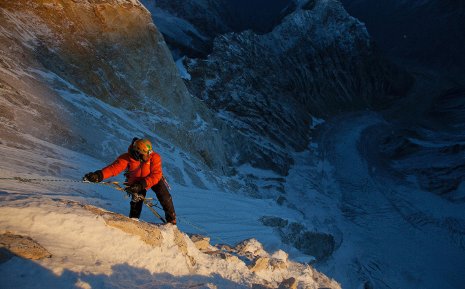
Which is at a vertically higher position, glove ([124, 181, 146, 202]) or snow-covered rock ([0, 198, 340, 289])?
glove ([124, 181, 146, 202])

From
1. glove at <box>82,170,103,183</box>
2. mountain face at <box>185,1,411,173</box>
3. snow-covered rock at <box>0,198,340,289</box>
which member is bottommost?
snow-covered rock at <box>0,198,340,289</box>

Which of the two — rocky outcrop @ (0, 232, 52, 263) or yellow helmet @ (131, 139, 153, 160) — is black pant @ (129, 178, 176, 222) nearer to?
yellow helmet @ (131, 139, 153, 160)

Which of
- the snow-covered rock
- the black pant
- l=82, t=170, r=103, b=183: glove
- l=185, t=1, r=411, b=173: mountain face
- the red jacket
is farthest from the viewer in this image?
l=185, t=1, r=411, b=173: mountain face

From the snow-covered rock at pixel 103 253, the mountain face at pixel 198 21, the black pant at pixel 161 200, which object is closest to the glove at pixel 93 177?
the snow-covered rock at pixel 103 253

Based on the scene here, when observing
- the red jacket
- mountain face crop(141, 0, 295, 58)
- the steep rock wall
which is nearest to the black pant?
the red jacket

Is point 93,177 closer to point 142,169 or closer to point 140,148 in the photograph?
point 140,148

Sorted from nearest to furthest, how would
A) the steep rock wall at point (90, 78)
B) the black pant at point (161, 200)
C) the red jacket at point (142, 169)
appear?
the red jacket at point (142, 169) < the black pant at point (161, 200) < the steep rock wall at point (90, 78)

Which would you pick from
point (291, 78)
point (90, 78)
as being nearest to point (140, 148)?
point (90, 78)

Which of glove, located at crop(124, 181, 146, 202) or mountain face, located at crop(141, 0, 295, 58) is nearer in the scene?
glove, located at crop(124, 181, 146, 202)

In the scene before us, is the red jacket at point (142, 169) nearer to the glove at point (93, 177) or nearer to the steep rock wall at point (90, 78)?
the glove at point (93, 177)

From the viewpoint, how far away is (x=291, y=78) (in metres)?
70.8

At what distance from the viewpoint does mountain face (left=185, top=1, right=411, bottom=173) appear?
160 ft

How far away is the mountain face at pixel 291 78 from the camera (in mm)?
48875

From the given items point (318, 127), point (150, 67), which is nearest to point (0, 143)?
point (150, 67)
